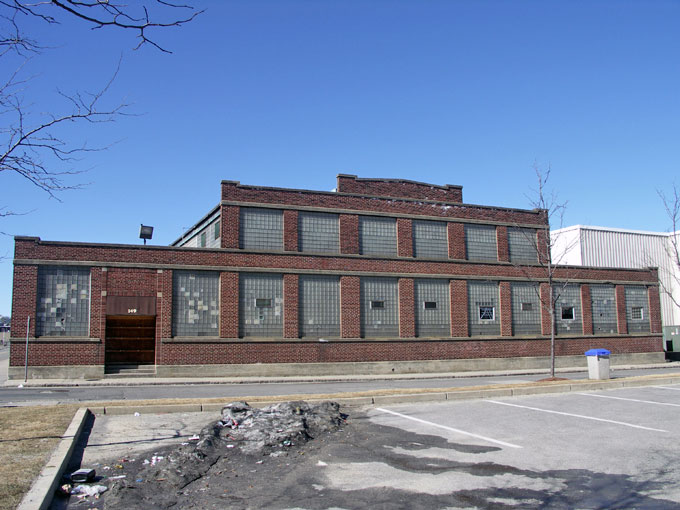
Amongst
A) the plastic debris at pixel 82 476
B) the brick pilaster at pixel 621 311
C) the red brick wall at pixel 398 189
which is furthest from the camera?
the brick pilaster at pixel 621 311

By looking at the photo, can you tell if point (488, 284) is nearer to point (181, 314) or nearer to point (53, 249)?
point (181, 314)

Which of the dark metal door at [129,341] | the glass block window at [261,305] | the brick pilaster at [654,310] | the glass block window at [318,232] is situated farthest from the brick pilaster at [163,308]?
the brick pilaster at [654,310]

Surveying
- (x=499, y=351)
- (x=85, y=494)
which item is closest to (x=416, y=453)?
(x=85, y=494)

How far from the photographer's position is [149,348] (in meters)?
28.3

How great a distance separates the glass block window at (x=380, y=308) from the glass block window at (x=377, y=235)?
1.63 m

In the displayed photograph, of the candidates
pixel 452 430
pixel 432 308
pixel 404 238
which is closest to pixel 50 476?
pixel 452 430

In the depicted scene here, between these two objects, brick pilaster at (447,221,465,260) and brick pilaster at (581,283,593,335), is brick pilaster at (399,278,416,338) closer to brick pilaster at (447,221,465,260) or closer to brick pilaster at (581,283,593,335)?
brick pilaster at (447,221,465,260)

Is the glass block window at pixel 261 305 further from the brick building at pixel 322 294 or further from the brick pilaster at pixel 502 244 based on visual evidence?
the brick pilaster at pixel 502 244

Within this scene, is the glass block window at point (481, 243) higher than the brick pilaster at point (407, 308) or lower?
higher

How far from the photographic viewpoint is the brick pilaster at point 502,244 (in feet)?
115

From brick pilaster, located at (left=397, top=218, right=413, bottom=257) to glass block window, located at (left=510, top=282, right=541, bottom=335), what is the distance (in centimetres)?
728

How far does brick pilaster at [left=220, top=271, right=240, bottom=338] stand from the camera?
91.2 feet

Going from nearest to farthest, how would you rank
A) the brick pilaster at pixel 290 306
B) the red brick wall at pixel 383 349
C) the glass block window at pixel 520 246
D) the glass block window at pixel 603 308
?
1. the red brick wall at pixel 383 349
2. the brick pilaster at pixel 290 306
3. the glass block window at pixel 520 246
4. the glass block window at pixel 603 308

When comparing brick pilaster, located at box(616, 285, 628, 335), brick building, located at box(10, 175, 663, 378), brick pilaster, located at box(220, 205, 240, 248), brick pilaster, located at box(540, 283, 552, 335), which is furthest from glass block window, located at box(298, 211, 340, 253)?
brick pilaster, located at box(616, 285, 628, 335)
